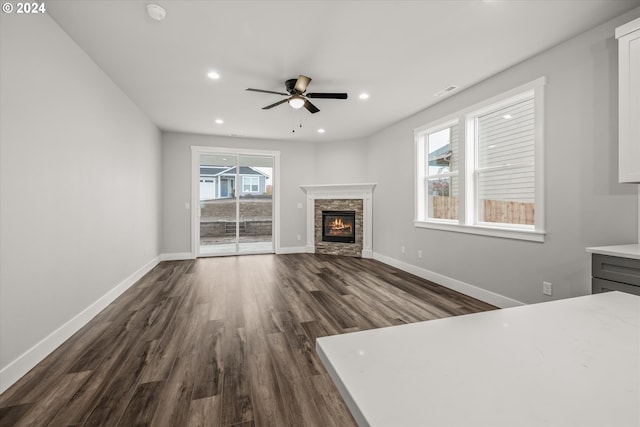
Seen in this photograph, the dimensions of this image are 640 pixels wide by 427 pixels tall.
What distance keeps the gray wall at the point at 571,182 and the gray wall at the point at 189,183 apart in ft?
13.2

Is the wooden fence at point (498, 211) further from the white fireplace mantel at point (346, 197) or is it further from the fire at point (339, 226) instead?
the fire at point (339, 226)

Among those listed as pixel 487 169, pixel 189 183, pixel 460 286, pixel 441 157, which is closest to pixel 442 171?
pixel 441 157

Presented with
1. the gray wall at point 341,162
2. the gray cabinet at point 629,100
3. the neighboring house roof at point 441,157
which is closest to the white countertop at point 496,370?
the gray cabinet at point 629,100

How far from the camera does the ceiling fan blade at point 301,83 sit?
3.18 m

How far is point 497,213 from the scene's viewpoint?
11.4 ft

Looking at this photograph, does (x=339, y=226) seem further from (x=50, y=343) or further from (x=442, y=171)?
(x=50, y=343)

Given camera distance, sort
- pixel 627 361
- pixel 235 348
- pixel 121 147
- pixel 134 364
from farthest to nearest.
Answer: pixel 121 147 → pixel 235 348 → pixel 134 364 → pixel 627 361

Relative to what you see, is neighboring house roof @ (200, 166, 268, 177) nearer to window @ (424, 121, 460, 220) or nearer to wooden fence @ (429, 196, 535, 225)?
window @ (424, 121, 460, 220)

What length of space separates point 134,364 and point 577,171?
4.04m

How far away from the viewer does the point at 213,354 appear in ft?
7.34

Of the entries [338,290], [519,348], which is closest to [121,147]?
[338,290]

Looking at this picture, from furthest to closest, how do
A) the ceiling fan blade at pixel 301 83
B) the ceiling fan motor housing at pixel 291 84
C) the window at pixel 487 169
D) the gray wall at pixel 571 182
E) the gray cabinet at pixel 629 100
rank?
the ceiling fan motor housing at pixel 291 84, the ceiling fan blade at pixel 301 83, the window at pixel 487 169, the gray wall at pixel 571 182, the gray cabinet at pixel 629 100

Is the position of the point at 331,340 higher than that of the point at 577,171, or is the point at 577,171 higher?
the point at 577,171

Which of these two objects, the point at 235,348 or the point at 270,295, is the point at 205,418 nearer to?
the point at 235,348
